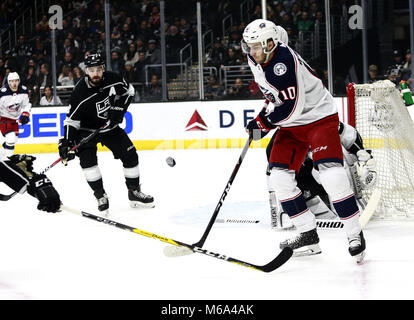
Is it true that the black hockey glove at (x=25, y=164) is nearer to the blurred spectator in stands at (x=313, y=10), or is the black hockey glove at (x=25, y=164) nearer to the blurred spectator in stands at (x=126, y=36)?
the blurred spectator in stands at (x=126, y=36)

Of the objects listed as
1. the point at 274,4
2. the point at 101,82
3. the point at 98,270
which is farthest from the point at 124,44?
the point at 98,270

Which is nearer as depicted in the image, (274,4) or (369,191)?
(369,191)

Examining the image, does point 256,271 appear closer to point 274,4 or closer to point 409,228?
point 409,228

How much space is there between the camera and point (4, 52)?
958 cm

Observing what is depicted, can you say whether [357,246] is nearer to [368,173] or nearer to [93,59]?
[368,173]

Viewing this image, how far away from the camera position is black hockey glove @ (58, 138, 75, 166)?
15.0 ft

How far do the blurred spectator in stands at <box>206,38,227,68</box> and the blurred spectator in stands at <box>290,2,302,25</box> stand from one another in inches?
40.1

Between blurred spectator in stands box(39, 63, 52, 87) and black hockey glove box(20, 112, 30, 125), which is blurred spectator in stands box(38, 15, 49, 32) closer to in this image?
blurred spectator in stands box(39, 63, 52, 87)

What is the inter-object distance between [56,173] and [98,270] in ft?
12.4

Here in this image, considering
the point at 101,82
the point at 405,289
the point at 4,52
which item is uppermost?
the point at 4,52

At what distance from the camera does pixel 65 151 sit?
4.59 meters

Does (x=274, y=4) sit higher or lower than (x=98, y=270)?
higher

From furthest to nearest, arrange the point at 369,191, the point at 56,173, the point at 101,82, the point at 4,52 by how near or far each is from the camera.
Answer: the point at 4,52, the point at 56,173, the point at 101,82, the point at 369,191

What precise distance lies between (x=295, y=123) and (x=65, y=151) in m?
1.82
